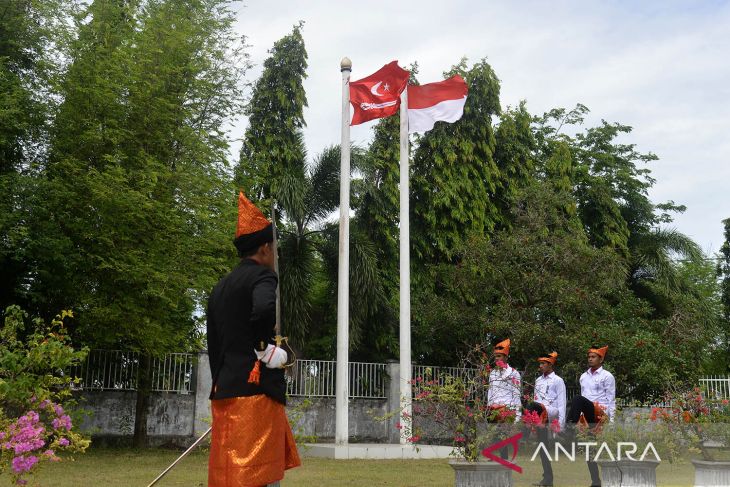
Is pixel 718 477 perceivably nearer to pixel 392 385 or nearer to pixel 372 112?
pixel 372 112

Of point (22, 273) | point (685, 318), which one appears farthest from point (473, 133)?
point (22, 273)

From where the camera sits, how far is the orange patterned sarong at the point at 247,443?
4742 millimetres

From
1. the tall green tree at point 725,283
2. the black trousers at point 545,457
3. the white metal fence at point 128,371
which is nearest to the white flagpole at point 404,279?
the white metal fence at point 128,371

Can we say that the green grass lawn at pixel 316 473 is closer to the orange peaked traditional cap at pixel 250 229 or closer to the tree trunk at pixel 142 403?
the tree trunk at pixel 142 403

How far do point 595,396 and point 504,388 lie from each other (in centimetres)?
110

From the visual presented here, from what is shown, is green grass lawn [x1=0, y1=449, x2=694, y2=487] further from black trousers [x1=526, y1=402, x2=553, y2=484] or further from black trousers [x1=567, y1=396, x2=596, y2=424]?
black trousers [x1=567, y1=396, x2=596, y2=424]

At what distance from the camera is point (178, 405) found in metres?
16.7

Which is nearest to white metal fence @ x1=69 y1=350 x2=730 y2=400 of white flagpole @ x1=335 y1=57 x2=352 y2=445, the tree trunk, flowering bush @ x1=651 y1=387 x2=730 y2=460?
the tree trunk

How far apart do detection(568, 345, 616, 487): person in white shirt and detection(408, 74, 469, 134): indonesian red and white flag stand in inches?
271

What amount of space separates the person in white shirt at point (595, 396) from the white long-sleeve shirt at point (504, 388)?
83cm

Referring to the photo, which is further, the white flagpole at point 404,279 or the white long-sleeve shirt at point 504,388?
the white flagpole at point 404,279

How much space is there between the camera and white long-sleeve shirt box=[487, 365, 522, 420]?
9773 mm

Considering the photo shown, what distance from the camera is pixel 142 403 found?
1603cm

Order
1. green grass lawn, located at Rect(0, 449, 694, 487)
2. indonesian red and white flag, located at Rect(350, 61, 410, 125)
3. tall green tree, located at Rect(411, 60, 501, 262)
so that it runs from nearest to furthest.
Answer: green grass lawn, located at Rect(0, 449, 694, 487) → indonesian red and white flag, located at Rect(350, 61, 410, 125) → tall green tree, located at Rect(411, 60, 501, 262)
